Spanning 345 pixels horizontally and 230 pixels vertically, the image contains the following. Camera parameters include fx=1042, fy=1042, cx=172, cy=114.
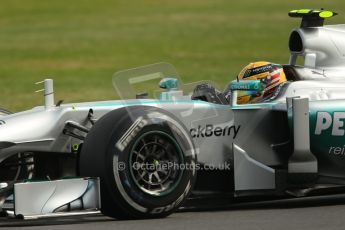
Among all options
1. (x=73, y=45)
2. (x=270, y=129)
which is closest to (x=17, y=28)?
(x=73, y=45)

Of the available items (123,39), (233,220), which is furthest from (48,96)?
(123,39)

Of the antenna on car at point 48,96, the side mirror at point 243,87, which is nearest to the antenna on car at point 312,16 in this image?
the side mirror at point 243,87

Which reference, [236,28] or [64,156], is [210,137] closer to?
[64,156]

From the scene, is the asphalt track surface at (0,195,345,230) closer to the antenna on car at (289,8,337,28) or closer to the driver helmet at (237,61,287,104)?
the driver helmet at (237,61,287,104)

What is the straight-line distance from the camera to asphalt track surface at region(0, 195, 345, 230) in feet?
25.8

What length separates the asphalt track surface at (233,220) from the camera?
25.8 feet

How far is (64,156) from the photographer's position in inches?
350

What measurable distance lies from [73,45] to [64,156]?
28676 mm

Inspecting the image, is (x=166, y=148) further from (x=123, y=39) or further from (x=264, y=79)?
(x=123, y=39)

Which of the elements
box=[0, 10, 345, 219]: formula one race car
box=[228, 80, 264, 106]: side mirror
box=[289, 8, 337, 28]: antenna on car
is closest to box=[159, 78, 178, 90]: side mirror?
box=[0, 10, 345, 219]: formula one race car

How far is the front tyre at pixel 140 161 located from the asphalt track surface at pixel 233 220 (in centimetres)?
15

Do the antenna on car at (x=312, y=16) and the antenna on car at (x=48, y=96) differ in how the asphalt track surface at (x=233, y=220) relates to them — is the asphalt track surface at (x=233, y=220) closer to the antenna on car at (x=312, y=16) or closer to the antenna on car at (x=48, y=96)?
the antenna on car at (x=48, y=96)

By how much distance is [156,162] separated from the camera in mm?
8320

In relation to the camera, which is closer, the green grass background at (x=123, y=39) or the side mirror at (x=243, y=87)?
the side mirror at (x=243, y=87)
